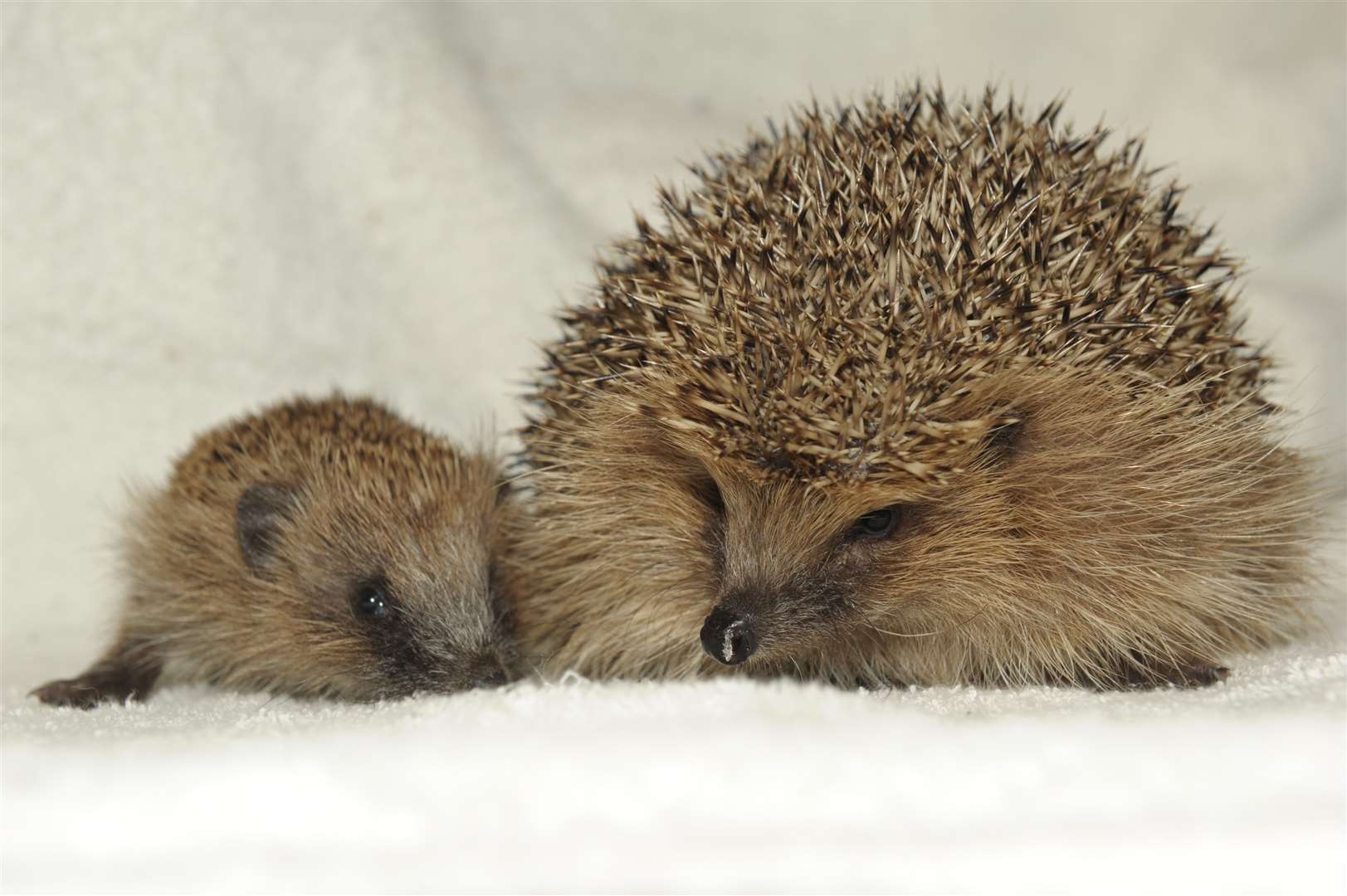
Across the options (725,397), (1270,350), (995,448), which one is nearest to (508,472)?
(725,397)

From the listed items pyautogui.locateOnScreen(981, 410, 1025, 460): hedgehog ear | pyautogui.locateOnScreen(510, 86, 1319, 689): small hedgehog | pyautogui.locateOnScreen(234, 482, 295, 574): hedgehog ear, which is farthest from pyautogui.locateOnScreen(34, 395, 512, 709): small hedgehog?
pyautogui.locateOnScreen(981, 410, 1025, 460): hedgehog ear

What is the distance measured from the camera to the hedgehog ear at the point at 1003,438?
1.43 metres

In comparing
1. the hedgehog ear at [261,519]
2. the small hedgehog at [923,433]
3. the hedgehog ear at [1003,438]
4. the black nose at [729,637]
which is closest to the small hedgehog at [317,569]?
the hedgehog ear at [261,519]

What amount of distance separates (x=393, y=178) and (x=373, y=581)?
3.48 feet

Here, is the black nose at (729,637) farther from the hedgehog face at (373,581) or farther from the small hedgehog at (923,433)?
the hedgehog face at (373,581)

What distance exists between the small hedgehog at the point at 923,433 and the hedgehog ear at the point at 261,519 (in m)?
0.42

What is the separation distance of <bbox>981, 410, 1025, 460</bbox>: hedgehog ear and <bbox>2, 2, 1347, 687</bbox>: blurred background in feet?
3.78

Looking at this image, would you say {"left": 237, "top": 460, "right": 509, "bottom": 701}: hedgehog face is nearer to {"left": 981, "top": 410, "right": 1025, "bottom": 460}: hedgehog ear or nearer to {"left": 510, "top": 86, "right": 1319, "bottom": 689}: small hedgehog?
{"left": 510, "top": 86, "right": 1319, "bottom": 689}: small hedgehog

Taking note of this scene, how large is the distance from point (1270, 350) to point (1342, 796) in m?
1.67

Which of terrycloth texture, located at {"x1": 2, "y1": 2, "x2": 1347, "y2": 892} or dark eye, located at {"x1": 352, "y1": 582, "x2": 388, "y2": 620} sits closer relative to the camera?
dark eye, located at {"x1": 352, "y1": 582, "x2": 388, "y2": 620}

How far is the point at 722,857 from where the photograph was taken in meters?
1.06

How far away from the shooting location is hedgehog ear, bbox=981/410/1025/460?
143 centimetres

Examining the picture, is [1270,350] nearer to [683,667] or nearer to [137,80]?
[683,667]

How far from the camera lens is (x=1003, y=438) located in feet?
4.78
